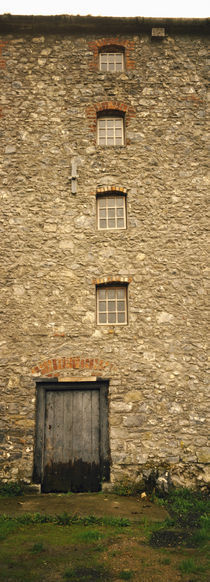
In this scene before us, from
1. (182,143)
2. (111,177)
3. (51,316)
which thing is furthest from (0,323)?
(182,143)

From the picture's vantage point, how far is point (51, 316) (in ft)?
29.3

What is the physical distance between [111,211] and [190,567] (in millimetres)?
7208

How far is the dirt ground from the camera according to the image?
6492mm

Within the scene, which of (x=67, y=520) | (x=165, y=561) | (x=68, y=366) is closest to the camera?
(x=165, y=561)

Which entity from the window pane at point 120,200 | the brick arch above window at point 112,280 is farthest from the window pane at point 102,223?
the brick arch above window at point 112,280

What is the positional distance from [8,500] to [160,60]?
35.0ft

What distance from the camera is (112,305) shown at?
30.0 feet

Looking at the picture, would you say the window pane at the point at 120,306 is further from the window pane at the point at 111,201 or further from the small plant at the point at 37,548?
the small plant at the point at 37,548

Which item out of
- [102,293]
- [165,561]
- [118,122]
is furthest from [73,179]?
[165,561]

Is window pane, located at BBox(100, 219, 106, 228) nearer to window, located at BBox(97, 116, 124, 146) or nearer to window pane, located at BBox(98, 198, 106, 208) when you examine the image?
window pane, located at BBox(98, 198, 106, 208)

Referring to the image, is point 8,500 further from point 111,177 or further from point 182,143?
point 182,143

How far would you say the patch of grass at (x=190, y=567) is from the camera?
14.4 feet

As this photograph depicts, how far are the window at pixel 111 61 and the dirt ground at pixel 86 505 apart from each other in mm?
9942

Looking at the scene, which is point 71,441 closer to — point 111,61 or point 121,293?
point 121,293
